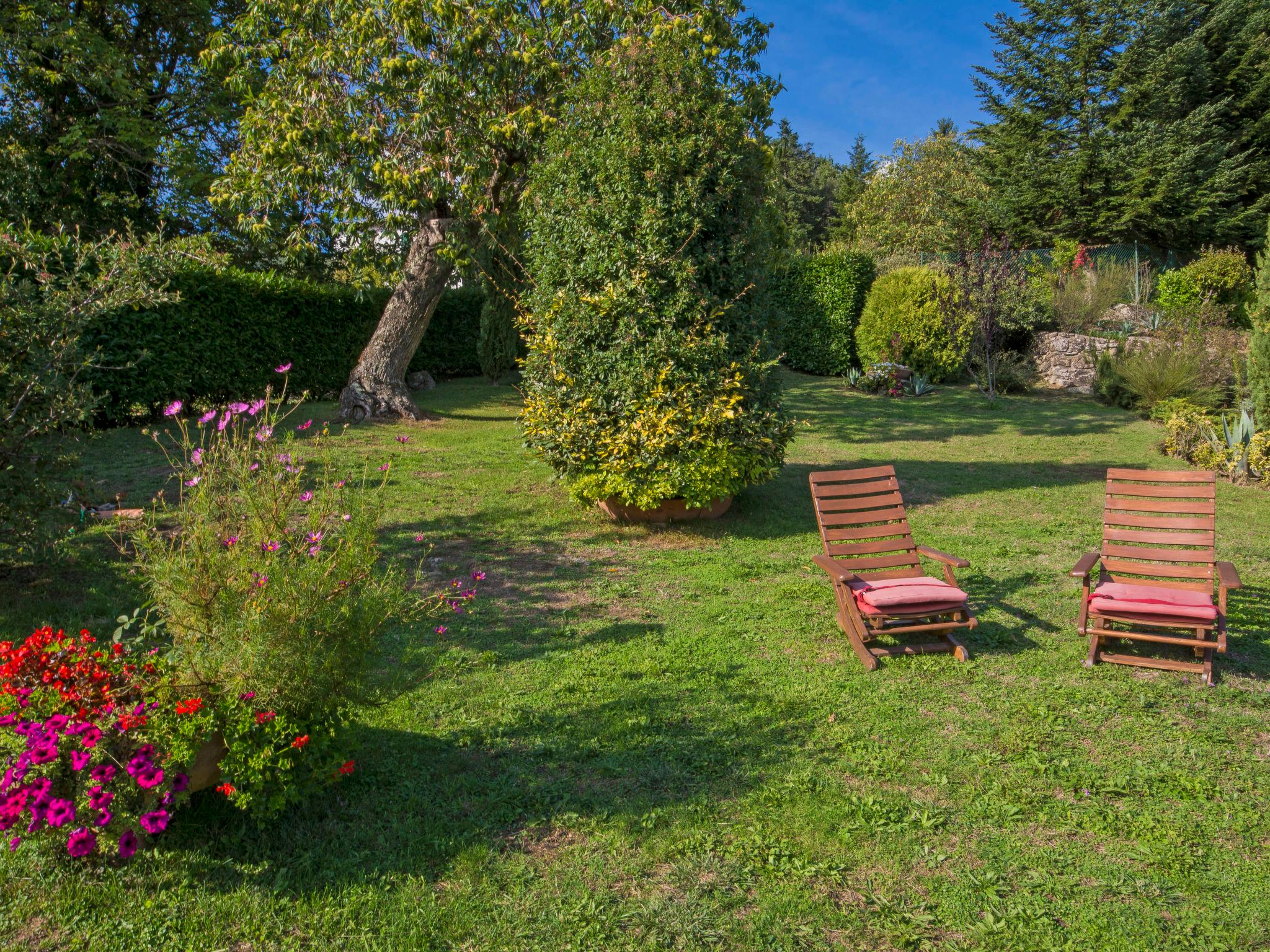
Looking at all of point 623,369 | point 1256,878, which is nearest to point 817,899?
point 1256,878

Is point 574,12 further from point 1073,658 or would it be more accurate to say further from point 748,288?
point 1073,658

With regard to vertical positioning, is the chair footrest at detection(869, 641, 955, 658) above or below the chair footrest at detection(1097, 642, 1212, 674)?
above

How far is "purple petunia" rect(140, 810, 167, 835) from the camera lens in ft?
8.53

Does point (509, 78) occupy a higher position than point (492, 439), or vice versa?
point (509, 78)

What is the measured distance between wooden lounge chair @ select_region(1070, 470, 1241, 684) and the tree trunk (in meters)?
10.3

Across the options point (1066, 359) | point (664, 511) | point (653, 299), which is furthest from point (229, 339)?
point (1066, 359)

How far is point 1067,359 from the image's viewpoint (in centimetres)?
1753

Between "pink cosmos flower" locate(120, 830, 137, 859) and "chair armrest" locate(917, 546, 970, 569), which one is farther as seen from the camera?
"chair armrest" locate(917, 546, 970, 569)

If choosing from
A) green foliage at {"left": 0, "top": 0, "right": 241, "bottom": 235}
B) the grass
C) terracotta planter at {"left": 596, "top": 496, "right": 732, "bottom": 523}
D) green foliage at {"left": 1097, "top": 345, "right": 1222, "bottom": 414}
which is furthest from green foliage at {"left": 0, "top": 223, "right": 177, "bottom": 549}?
Answer: green foliage at {"left": 1097, "top": 345, "right": 1222, "bottom": 414}

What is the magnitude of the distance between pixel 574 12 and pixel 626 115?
4.19 meters

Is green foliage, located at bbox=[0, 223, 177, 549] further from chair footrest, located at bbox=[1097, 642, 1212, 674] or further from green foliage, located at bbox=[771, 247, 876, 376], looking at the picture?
green foliage, located at bbox=[771, 247, 876, 376]

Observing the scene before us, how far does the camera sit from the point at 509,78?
1079 cm

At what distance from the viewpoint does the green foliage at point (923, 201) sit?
2933cm

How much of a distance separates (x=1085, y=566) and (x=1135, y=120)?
26.9 meters
